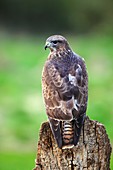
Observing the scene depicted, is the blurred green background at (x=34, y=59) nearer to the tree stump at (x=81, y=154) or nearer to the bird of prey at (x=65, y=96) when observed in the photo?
the bird of prey at (x=65, y=96)

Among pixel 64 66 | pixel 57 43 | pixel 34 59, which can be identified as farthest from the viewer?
pixel 34 59

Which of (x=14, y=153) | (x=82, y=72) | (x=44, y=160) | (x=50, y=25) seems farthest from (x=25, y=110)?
(x=50, y=25)

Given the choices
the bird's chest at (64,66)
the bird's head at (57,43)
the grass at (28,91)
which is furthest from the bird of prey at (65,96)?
the grass at (28,91)

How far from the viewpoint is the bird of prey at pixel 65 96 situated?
395 inches

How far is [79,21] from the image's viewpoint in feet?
144

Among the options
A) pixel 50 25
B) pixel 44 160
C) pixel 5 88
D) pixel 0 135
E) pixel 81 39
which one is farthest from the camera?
pixel 50 25

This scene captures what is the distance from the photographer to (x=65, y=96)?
10531 mm

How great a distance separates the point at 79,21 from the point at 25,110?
21546 mm

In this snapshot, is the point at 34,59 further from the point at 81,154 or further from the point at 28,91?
the point at 81,154

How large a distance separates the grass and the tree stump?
7.20 meters

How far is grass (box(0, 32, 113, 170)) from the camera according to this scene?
781 inches

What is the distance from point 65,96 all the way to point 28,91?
49.3 ft

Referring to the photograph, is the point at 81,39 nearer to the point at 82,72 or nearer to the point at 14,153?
the point at 14,153

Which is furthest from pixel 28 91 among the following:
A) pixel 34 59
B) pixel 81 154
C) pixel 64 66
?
pixel 81 154
